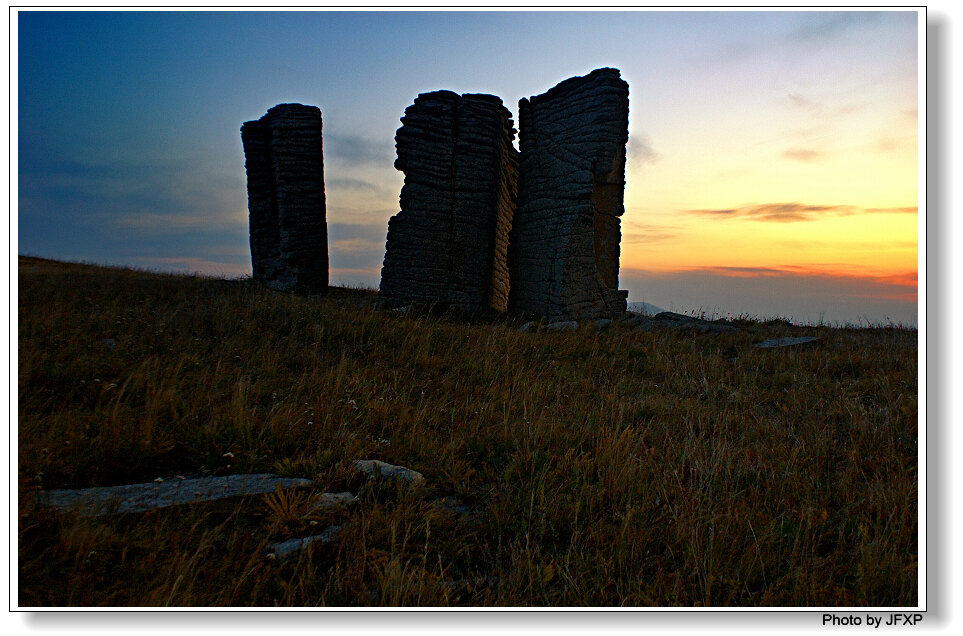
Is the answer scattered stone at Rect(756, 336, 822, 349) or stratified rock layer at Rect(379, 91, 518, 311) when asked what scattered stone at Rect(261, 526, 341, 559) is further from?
stratified rock layer at Rect(379, 91, 518, 311)

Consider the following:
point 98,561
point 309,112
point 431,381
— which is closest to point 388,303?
point 309,112

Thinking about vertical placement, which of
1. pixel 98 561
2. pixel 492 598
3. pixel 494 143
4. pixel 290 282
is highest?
pixel 494 143

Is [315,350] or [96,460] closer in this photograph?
[96,460]

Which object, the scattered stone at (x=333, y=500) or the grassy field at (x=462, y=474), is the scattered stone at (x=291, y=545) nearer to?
the grassy field at (x=462, y=474)

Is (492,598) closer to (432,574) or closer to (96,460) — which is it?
(432,574)

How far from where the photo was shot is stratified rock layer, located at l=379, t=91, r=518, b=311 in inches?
540

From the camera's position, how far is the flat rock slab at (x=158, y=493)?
2.82 metres

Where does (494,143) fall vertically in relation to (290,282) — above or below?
above

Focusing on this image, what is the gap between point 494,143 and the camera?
1421 cm

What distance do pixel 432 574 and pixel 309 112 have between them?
624 inches

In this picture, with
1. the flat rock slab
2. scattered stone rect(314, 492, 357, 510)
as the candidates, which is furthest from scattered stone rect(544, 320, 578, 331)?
the flat rock slab

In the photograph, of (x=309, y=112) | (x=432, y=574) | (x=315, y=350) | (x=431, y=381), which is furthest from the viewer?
(x=309, y=112)

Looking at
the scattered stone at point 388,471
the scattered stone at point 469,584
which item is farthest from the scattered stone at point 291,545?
the scattered stone at point 469,584
